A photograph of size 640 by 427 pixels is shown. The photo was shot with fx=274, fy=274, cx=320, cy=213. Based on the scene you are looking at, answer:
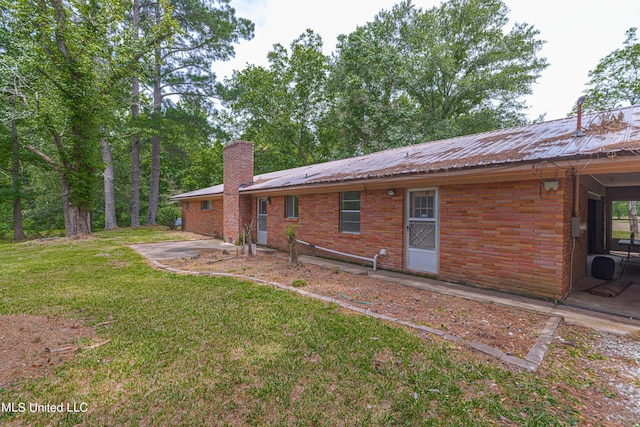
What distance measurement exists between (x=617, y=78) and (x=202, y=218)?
29054 mm

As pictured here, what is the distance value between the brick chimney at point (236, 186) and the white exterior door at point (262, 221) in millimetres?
539

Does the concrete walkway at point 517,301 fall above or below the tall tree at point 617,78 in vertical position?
below

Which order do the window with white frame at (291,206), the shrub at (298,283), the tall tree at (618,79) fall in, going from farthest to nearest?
the tall tree at (618,79) < the window with white frame at (291,206) < the shrub at (298,283)

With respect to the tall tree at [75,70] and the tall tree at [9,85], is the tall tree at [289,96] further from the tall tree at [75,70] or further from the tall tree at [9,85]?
the tall tree at [9,85]

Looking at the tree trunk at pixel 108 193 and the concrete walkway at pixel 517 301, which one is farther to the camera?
the tree trunk at pixel 108 193

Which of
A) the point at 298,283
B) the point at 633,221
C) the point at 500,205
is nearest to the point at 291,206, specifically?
the point at 298,283

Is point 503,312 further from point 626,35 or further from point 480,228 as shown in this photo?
point 626,35

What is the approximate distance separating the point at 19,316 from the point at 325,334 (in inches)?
191

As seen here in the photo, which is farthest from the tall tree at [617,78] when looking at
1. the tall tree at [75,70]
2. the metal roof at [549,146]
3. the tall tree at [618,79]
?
the tall tree at [75,70]

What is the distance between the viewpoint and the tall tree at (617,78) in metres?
17.5

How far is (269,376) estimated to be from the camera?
108 inches

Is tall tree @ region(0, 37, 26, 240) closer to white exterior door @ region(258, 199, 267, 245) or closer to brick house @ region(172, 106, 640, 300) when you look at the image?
white exterior door @ region(258, 199, 267, 245)

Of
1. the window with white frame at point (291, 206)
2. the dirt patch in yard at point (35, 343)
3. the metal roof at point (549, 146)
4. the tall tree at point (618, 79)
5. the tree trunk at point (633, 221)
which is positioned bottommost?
the dirt patch in yard at point (35, 343)

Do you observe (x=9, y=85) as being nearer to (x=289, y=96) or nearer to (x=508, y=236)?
(x=289, y=96)
